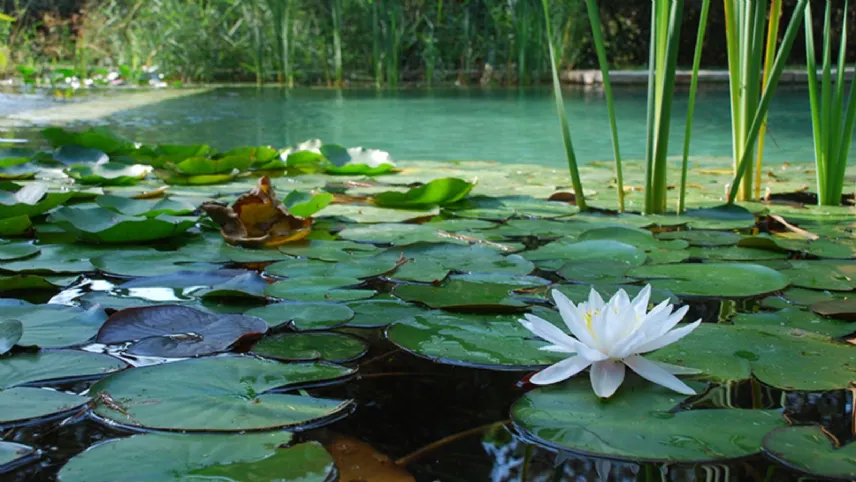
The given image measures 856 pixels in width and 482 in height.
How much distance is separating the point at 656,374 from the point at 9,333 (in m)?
0.70

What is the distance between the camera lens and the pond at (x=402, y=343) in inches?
26.4

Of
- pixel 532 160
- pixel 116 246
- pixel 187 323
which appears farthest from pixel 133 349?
pixel 532 160

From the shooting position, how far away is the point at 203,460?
0.64 metres

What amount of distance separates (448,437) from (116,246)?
963 millimetres

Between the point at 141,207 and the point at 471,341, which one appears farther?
the point at 141,207

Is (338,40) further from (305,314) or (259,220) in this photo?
(305,314)

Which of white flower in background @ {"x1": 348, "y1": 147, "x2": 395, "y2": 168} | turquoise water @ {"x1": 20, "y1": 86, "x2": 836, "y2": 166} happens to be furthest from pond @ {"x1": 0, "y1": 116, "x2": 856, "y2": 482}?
turquoise water @ {"x1": 20, "y1": 86, "x2": 836, "y2": 166}

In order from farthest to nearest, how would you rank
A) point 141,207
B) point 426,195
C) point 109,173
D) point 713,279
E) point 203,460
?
point 109,173 → point 426,195 → point 141,207 → point 713,279 → point 203,460

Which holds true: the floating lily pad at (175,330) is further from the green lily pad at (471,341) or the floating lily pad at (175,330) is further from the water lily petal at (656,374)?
the water lily petal at (656,374)

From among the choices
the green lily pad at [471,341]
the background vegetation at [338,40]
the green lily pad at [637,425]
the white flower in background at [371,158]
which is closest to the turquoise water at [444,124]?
the white flower in background at [371,158]

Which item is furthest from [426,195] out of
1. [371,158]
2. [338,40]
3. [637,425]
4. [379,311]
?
[338,40]

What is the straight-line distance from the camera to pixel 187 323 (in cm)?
99

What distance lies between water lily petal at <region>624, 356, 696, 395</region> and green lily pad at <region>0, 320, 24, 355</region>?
66 centimetres

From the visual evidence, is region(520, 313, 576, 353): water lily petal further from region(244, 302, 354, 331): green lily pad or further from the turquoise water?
the turquoise water
